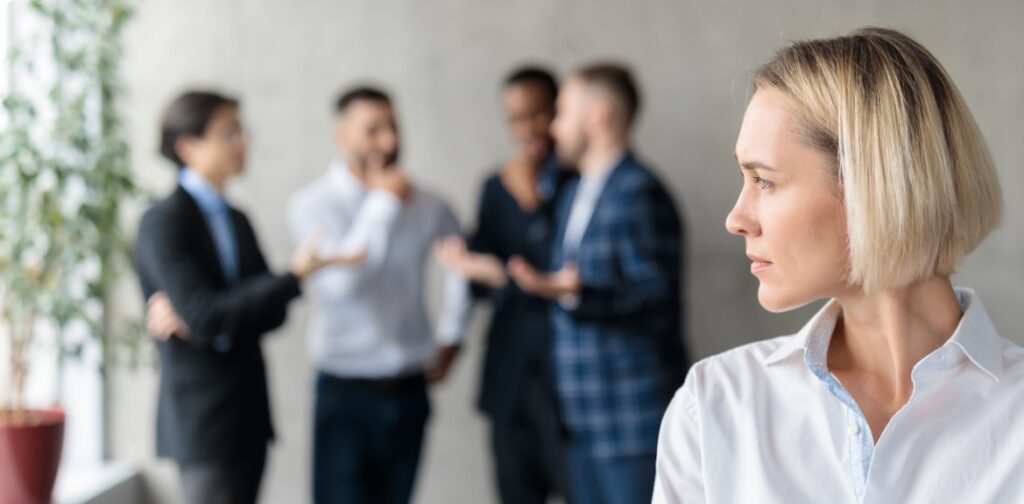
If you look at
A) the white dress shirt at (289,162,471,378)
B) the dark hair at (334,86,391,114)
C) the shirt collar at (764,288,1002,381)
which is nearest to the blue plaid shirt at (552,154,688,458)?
the white dress shirt at (289,162,471,378)

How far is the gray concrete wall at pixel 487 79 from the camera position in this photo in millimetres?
4301

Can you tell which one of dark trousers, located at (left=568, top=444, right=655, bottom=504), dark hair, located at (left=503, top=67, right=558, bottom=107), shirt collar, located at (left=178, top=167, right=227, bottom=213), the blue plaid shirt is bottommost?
dark trousers, located at (left=568, top=444, right=655, bottom=504)

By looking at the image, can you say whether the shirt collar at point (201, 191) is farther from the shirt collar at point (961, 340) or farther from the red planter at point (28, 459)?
the shirt collar at point (961, 340)

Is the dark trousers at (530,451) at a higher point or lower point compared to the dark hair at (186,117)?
lower

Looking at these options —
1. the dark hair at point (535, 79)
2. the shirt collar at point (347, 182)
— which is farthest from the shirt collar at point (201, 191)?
the dark hair at point (535, 79)

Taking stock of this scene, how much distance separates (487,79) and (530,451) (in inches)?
56.8

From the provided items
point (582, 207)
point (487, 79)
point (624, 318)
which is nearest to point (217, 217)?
point (582, 207)

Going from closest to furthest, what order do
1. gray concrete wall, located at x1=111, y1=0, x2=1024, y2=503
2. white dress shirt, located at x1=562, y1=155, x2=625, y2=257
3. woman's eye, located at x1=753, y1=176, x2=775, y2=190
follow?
woman's eye, located at x1=753, y1=176, x2=775, y2=190 < white dress shirt, located at x1=562, y1=155, x2=625, y2=257 < gray concrete wall, located at x1=111, y1=0, x2=1024, y2=503

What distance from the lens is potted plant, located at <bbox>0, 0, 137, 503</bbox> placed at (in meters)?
3.30

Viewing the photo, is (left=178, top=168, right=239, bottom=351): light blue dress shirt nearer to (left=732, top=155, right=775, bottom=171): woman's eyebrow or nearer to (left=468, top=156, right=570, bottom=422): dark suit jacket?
(left=468, top=156, right=570, bottom=422): dark suit jacket

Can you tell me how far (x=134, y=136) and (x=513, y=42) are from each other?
1482 mm

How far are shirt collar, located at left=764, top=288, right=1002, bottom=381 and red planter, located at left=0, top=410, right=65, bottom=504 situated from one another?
2534 mm

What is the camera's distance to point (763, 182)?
4.65ft

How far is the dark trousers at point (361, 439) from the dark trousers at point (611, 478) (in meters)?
0.58
